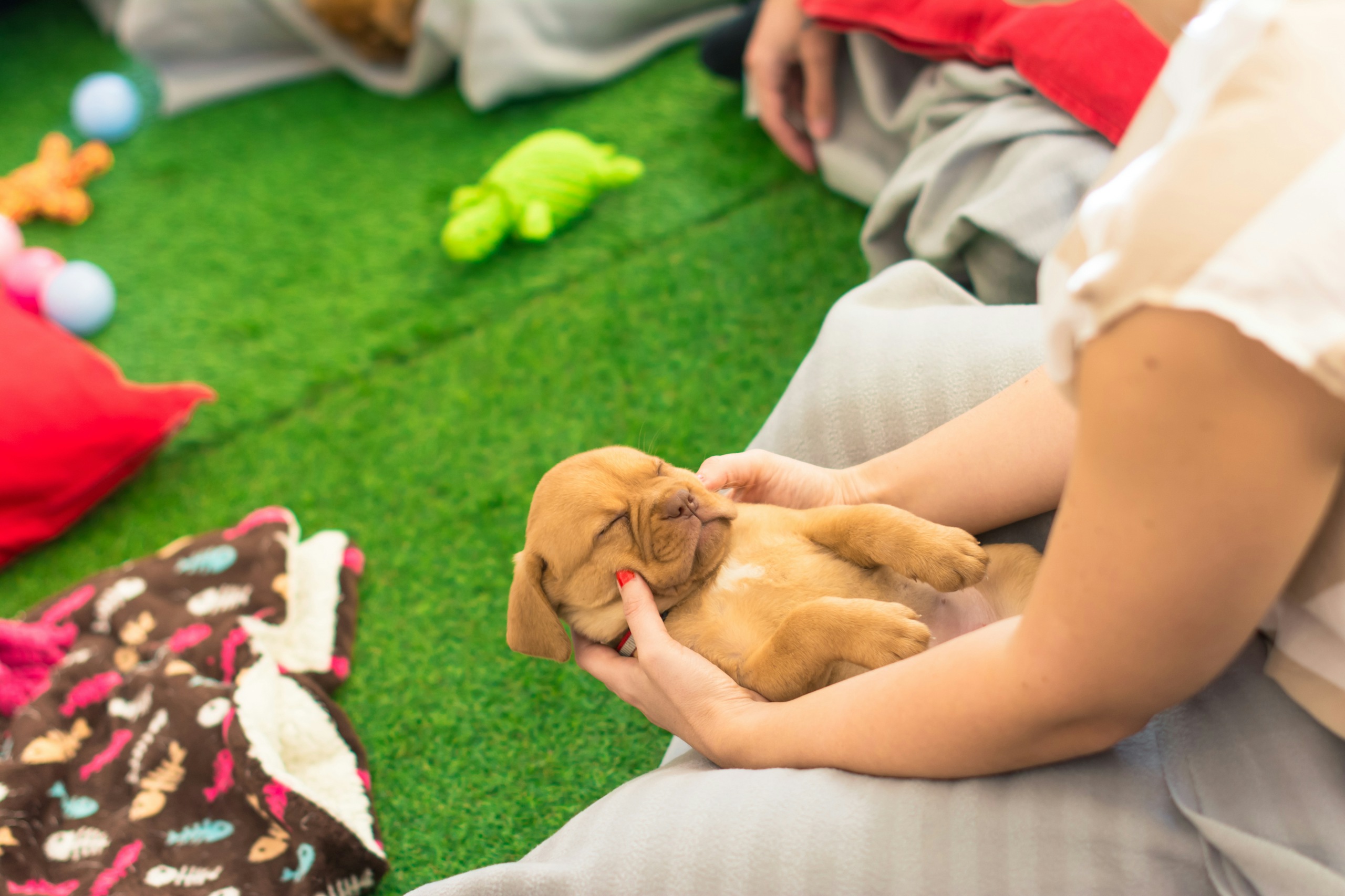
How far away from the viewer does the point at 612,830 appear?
54.2 inches

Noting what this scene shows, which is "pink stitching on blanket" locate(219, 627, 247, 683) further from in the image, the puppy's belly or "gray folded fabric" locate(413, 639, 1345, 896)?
the puppy's belly

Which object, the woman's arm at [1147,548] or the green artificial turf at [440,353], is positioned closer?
the woman's arm at [1147,548]

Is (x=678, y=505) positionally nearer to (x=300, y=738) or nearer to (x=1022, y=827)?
(x=1022, y=827)

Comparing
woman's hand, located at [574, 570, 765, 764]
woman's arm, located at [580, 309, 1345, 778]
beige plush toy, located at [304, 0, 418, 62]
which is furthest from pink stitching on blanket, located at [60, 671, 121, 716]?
beige plush toy, located at [304, 0, 418, 62]

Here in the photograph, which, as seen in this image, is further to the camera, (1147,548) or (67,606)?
(67,606)

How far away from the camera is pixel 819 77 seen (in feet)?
9.40

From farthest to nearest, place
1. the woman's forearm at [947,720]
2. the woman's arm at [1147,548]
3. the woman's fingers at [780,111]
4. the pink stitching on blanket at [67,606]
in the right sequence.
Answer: the woman's fingers at [780,111]
the pink stitching on blanket at [67,606]
the woman's forearm at [947,720]
the woman's arm at [1147,548]

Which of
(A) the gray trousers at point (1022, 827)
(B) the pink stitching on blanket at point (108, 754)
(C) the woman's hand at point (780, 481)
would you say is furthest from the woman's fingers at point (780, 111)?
(B) the pink stitching on blanket at point (108, 754)

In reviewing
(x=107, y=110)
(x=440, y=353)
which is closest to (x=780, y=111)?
(x=440, y=353)

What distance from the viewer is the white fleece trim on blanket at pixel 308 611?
2.25m

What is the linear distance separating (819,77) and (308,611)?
2081mm

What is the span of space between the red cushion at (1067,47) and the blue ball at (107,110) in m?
3.29

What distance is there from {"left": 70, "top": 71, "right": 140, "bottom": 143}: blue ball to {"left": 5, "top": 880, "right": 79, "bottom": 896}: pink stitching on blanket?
3204mm

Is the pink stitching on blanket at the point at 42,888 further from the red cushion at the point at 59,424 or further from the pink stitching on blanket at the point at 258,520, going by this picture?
the red cushion at the point at 59,424
